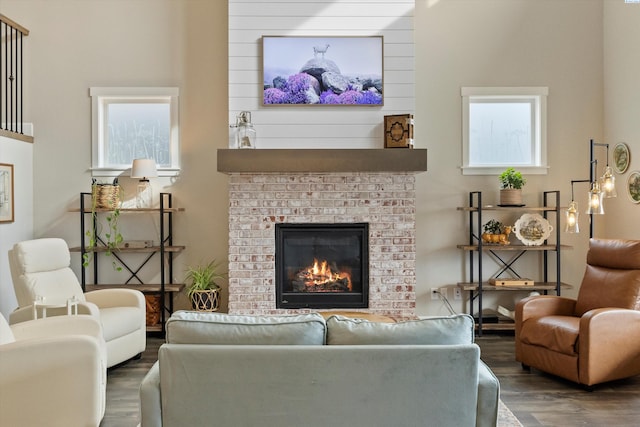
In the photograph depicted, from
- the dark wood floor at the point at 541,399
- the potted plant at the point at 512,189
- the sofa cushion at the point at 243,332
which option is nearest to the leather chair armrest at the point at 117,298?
the dark wood floor at the point at 541,399

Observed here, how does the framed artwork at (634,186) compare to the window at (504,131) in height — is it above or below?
below

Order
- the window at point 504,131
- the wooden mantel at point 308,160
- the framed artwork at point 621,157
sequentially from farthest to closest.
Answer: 1. the window at point 504,131
2. the framed artwork at point 621,157
3. the wooden mantel at point 308,160

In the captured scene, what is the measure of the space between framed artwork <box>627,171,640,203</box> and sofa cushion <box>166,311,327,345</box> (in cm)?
411

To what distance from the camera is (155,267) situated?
18.5 ft

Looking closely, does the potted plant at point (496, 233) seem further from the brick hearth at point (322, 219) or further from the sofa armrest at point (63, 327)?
the sofa armrest at point (63, 327)

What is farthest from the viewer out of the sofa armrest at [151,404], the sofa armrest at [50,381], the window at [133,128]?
the window at [133,128]

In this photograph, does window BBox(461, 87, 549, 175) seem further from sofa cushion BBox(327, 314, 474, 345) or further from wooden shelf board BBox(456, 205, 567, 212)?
sofa cushion BBox(327, 314, 474, 345)

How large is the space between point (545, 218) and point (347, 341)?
13.4ft

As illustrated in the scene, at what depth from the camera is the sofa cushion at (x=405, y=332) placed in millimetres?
2316

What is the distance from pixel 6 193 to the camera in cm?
510

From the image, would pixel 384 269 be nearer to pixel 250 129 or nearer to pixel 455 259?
pixel 455 259

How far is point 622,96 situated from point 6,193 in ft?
19.8

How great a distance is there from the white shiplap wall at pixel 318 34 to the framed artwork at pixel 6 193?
7.00 ft

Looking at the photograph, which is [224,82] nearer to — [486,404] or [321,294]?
[321,294]
